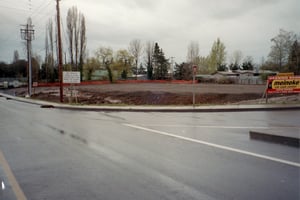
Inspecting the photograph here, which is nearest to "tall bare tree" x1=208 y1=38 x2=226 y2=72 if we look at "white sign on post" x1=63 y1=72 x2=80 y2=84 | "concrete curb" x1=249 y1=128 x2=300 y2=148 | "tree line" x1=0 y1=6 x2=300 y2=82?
"tree line" x1=0 y1=6 x2=300 y2=82

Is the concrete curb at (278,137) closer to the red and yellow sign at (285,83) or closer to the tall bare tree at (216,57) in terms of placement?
the red and yellow sign at (285,83)

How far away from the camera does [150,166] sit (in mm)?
6312

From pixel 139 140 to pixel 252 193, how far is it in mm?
5097

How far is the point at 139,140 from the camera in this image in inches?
370

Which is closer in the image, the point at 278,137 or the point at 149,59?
the point at 278,137

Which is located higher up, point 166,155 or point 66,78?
point 66,78

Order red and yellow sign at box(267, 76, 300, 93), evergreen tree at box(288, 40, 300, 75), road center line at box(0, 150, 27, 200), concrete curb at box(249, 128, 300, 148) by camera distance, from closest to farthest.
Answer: road center line at box(0, 150, 27, 200) → concrete curb at box(249, 128, 300, 148) → red and yellow sign at box(267, 76, 300, 93) → evergreen tree at box(288, 40, 300, 75)

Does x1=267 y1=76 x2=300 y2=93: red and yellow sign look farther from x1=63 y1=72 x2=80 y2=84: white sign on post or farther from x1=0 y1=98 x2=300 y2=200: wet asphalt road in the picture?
x1=63 y1=72 x2=80 y2=84: white sign on post

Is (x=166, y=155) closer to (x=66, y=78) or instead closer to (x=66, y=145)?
(x=66, y=145)

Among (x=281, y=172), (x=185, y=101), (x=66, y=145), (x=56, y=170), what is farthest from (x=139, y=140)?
(x=185, y=101)

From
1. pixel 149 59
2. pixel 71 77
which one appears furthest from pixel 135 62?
pixel 71 77

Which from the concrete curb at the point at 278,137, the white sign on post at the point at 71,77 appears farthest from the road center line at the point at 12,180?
the white sign on post at the point at 71,77

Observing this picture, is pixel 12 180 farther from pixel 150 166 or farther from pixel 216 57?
pixel 216 57

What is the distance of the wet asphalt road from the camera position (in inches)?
190
